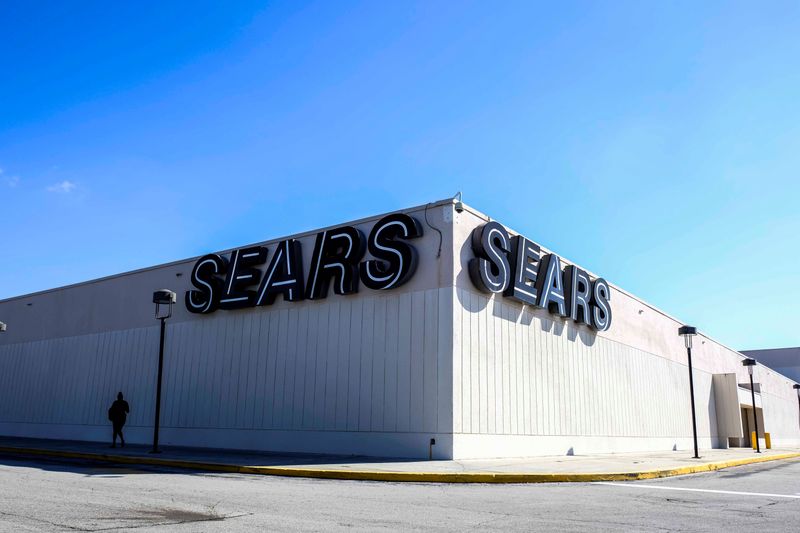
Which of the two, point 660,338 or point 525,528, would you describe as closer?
point 525,528

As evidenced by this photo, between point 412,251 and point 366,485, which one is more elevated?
point 412,251

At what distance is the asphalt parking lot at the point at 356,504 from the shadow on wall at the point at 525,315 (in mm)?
6147

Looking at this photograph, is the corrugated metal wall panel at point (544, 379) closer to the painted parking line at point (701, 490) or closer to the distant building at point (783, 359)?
the painted parking line at point (701, 490)

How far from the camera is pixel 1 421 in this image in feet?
97.5

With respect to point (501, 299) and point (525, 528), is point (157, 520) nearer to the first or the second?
point (525, 528)

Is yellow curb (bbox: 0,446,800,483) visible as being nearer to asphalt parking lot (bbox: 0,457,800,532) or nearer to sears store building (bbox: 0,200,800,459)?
asphalt parking lot (bbox: 0,457,800,532)

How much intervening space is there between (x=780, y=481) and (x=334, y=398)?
11.4 m

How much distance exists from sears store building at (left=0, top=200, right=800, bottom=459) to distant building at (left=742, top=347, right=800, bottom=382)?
5078 centimetres

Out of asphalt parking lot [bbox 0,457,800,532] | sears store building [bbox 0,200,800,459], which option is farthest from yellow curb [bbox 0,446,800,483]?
sears store building [bbox 0,200,800,459]

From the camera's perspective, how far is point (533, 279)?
21250 millimetres

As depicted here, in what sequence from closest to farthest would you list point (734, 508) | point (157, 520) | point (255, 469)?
point (157, 520)
point (734, 508)
point (255, 469)

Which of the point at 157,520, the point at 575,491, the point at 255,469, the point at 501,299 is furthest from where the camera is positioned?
the point at 501,299

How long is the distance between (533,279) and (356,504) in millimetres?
13202

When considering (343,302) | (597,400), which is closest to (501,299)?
(343,302)
